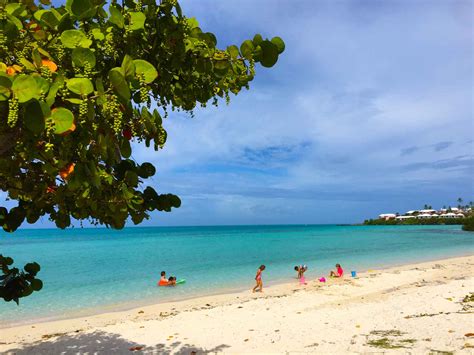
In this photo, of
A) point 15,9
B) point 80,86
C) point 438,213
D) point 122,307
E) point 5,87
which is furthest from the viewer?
point 438,213

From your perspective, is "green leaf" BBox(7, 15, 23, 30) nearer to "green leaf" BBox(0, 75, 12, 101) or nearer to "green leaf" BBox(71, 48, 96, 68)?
"green leaf" BBox(71, 48, 96, 68)

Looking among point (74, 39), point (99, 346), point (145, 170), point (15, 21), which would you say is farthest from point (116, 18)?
point (99, 346)

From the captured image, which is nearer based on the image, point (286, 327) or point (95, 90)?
point (95, 90)

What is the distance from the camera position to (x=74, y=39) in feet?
7.53

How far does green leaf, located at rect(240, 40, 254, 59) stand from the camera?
2.88 m

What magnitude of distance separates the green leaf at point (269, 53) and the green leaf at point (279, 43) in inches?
1.4

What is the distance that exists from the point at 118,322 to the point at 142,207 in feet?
36.4

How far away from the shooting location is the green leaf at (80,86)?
2152 mm

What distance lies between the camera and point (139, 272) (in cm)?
2873

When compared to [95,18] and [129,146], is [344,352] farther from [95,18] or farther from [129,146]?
[95,18]

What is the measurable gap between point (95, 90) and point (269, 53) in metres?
1.27

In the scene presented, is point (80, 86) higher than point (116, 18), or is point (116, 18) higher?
point (116, 18)

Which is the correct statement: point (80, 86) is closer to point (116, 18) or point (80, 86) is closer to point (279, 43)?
point (116, 18)

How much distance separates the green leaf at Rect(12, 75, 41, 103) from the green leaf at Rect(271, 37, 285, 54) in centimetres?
168
